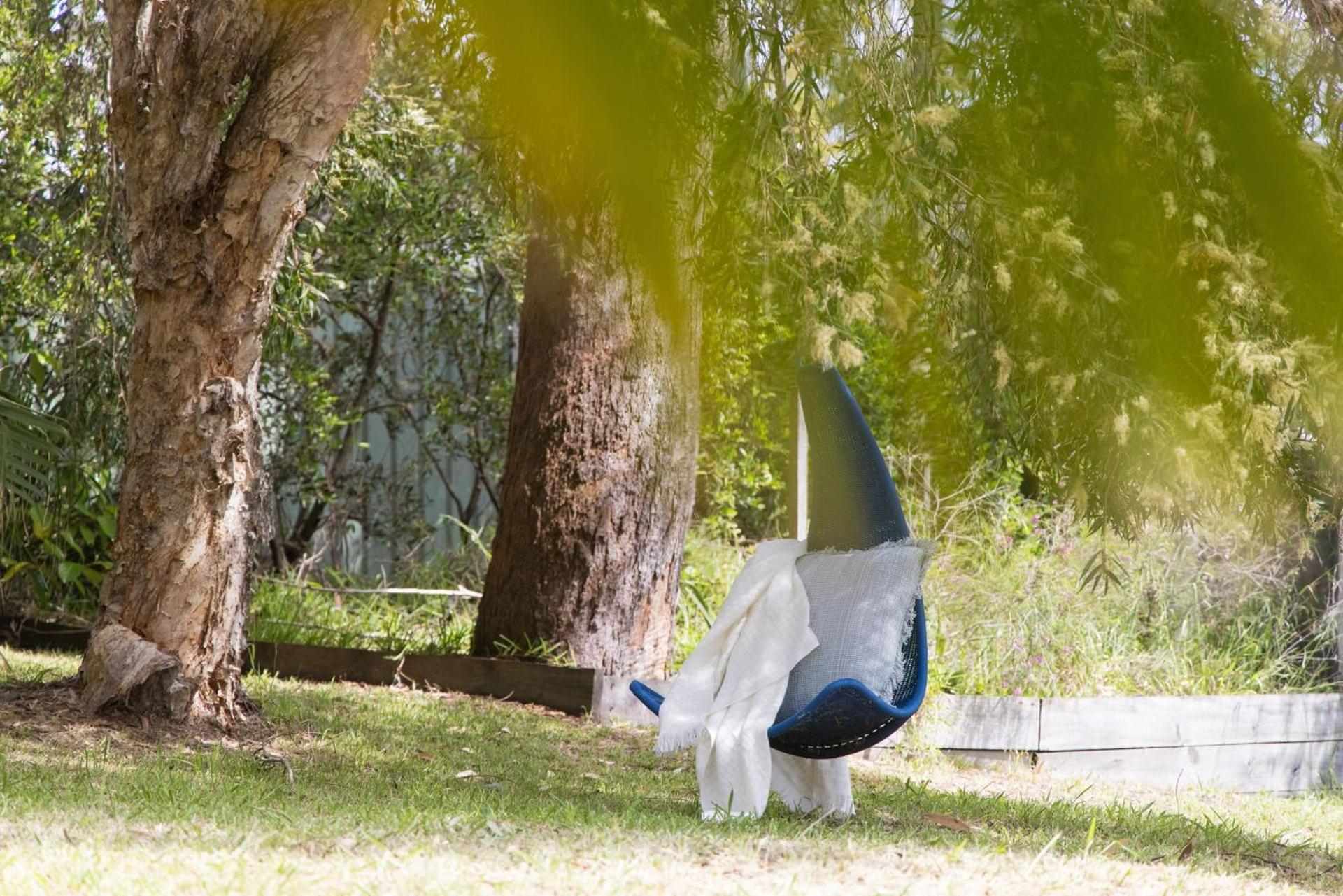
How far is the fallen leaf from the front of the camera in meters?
3.82

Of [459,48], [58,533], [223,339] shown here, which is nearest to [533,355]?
[223,339]

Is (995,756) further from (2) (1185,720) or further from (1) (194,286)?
(1) (194,286)

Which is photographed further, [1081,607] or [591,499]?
[1081,607]

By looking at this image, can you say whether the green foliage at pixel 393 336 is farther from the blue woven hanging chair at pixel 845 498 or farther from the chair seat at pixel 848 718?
the chair seat at pixel 848 718

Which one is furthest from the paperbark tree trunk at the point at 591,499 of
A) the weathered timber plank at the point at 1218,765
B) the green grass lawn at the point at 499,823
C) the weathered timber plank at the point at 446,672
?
the weathered timber plank at the point at 1218,765

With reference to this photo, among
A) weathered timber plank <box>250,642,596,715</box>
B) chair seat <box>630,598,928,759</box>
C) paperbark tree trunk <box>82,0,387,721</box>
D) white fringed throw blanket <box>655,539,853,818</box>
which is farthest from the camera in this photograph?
weathered timber plank <box>250,642,596,715</box>

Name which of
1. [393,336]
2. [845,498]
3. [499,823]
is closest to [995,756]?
[845,498]

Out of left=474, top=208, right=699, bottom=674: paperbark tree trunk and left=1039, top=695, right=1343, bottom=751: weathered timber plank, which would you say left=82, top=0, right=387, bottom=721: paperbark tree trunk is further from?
left=1039, top=695, right=1343, bottom=751: weathered timber plank

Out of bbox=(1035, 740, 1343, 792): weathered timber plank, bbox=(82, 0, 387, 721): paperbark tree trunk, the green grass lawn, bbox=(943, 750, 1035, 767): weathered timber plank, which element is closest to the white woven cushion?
the green grass lawn

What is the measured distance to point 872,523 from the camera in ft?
13.6

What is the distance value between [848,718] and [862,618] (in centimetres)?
41

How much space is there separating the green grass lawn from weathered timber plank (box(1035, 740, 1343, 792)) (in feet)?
2.78

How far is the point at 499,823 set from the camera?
10.6ft

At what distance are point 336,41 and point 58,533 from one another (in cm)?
393
